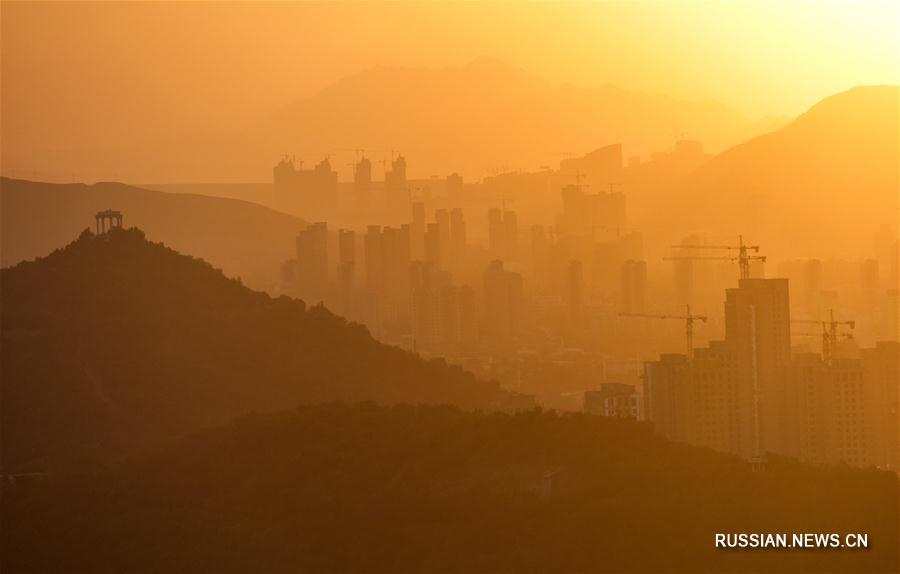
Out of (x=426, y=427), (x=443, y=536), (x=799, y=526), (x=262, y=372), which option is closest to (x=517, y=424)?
(x=426, y=427)

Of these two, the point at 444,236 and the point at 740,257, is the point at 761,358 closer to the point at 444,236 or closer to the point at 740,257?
the point at 740,257

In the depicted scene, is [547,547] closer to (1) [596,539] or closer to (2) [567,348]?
(1) [596,539]

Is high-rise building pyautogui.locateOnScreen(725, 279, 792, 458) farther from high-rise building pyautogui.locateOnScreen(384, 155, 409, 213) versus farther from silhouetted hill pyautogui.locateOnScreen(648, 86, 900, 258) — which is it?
high-rise building pyautogui.locateOnScreen(384, 155, 409, 213)

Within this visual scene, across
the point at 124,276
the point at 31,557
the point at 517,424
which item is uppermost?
the point at 124,276

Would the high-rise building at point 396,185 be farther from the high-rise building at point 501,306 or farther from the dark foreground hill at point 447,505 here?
the dark foreground hill at point 447,505

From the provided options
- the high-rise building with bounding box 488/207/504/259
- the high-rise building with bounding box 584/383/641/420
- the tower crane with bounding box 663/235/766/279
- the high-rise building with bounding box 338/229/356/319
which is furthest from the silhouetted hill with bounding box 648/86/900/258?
the high-rise building with bounding box 584/383/641/420

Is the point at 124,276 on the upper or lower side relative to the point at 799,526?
upper

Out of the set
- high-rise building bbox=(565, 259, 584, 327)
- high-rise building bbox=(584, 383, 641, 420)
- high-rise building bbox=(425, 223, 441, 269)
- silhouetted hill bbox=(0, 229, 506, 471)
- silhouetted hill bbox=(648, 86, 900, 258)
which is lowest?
high-rise building bbox=(584, 383, 641, 420)
